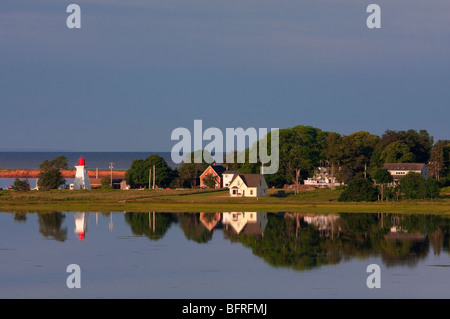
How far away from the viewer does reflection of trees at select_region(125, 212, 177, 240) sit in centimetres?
5781

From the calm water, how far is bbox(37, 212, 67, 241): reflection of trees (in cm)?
10

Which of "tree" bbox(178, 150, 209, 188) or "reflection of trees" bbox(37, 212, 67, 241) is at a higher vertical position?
"tree" bbox(178, 150, 209, 188)

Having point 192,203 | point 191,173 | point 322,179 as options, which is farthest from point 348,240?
point 191,173

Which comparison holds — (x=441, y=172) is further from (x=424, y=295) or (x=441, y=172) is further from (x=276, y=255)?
(x=424, y=295)

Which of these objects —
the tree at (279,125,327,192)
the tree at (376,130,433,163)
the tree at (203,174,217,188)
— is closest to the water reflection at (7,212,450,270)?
the tree at (279,125,327,192)

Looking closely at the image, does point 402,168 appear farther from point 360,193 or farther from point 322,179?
point 360,193

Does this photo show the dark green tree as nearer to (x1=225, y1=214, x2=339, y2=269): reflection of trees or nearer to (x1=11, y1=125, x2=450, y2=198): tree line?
(x1=11, y1=125, x2=450, y2=198): tree line

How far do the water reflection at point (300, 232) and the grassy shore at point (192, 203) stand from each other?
5.16 meters

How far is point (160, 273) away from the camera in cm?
3953

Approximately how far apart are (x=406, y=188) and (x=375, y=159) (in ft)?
106

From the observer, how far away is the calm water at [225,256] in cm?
3550

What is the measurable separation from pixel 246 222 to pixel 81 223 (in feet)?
49.1
